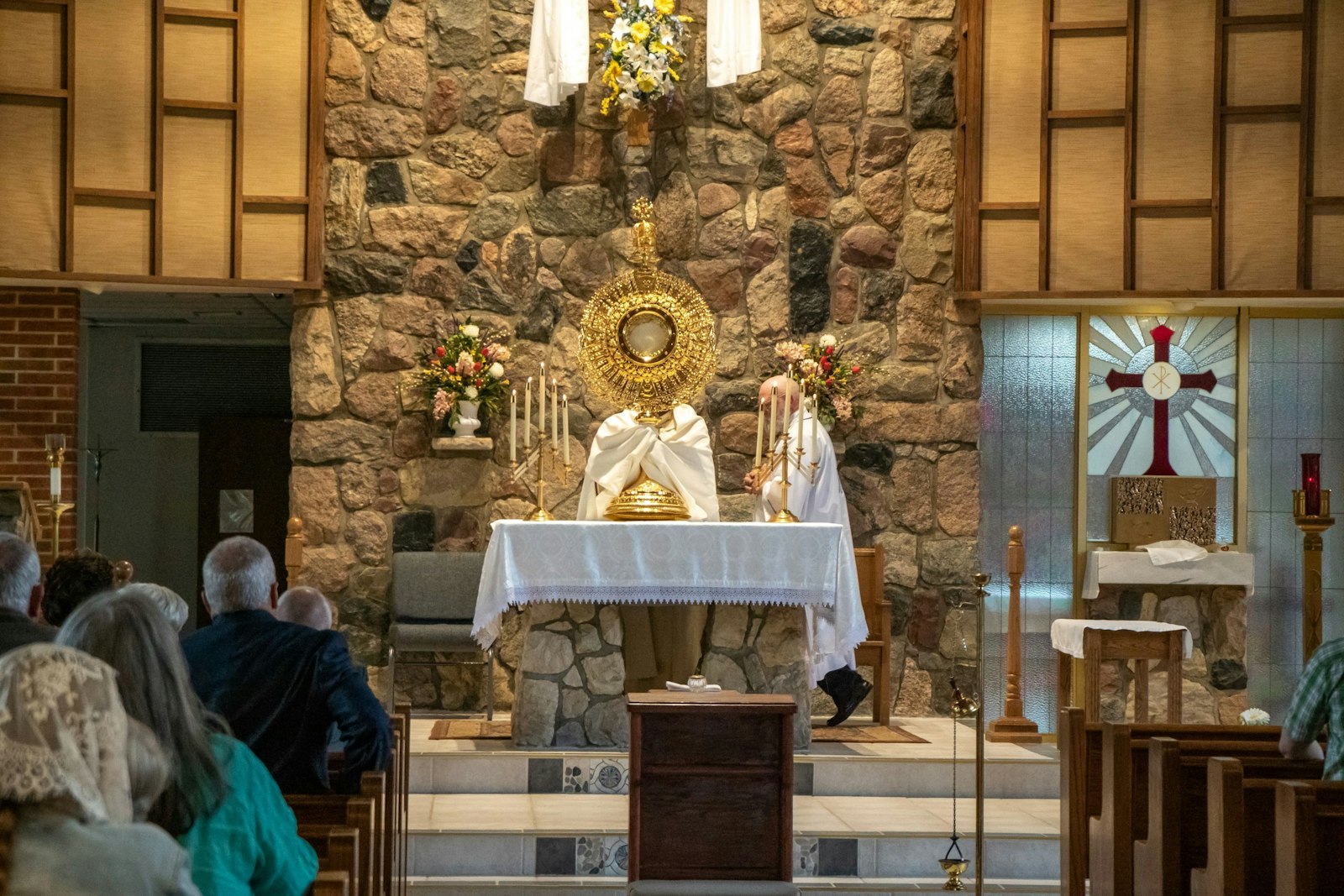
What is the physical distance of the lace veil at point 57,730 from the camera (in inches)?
77.3

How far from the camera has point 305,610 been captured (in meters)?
4.57

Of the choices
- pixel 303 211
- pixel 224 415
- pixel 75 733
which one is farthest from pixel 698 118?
pixel 75 733

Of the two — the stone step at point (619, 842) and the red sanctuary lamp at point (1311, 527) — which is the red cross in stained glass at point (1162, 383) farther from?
the stone step at point (619, 842)

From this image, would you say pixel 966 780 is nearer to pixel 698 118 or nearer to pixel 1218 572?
pixel 1218 572

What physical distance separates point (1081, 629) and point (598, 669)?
7.08ft

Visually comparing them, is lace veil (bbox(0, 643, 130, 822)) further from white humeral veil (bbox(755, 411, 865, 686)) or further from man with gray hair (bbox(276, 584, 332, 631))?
white humeral veil (bbox(755, 411, 865, 686))

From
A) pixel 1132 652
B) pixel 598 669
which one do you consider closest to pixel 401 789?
pixel 598 669

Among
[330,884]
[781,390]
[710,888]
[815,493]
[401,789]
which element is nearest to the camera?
[330,884]

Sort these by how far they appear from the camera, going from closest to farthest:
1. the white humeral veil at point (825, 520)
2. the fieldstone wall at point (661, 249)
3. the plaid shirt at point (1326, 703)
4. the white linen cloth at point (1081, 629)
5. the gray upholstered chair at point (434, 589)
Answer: the plaid shirt at point (1326, 703) < the white humeral veil at point (825, 520) < the white linen cloth at point (1081, 629) < the gray upholstered chair at point (434, 589) < the fieldstone wall at point (661, 249)

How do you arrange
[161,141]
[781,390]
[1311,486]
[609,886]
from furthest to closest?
[161,141] < [781,390] < [1311,486] < [609,886]

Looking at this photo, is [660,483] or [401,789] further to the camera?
[660,483]

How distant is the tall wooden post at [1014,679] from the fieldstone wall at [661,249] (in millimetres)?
751

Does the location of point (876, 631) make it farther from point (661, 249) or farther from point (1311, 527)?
point (661, 249)

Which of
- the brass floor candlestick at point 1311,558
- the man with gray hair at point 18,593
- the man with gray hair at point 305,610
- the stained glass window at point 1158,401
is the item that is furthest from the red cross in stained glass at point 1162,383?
the man with gray hair at point 18,593
